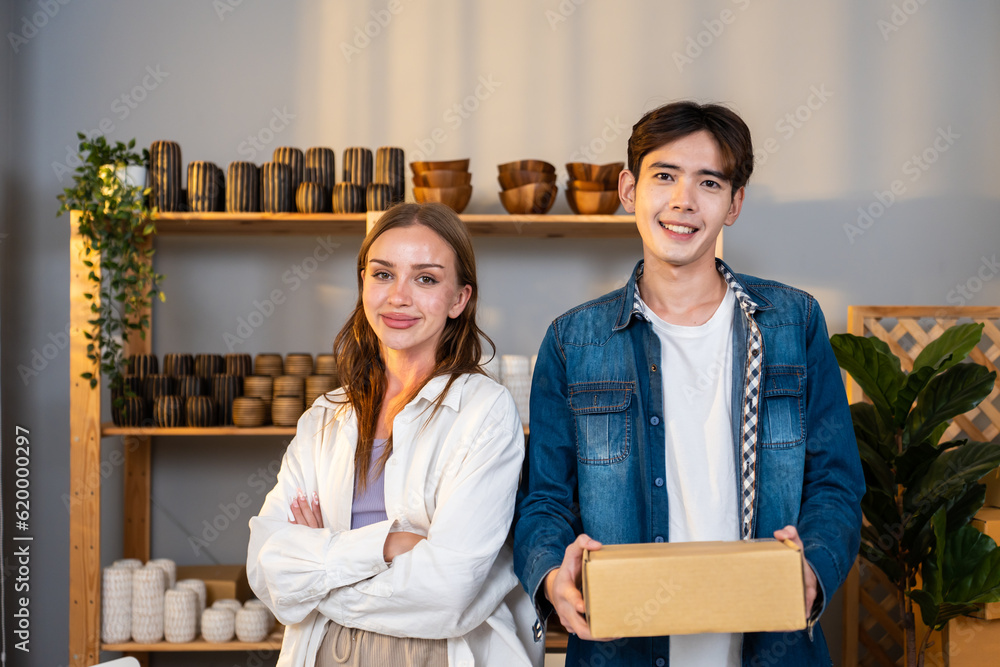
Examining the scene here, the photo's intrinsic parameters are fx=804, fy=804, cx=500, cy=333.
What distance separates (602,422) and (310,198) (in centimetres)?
140

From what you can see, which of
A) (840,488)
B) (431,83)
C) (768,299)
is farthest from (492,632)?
(431,83)

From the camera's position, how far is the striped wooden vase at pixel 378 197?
2318 millimetres

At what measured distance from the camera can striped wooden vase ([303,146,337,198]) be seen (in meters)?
2.42

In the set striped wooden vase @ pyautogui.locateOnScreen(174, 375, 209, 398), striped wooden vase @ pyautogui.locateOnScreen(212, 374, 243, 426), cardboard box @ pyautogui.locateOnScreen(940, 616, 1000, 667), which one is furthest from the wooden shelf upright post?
cardboard box @ pyautogui.locateOnScreen(940, 616, 1000, 667)

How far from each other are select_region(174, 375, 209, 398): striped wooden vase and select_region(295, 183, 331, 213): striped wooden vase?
0.58 metres

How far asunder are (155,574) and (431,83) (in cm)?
176

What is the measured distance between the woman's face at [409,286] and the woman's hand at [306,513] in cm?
29

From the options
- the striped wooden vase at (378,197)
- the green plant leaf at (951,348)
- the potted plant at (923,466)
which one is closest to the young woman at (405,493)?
the striped wooden vase at (378,197)

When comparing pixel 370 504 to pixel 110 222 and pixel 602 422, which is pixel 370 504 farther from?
pixel 110 222

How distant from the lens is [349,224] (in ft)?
8.01

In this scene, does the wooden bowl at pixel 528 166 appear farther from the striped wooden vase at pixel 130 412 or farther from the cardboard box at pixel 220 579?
the cardboard box at pixel 220 579

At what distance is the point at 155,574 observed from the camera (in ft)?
7.44

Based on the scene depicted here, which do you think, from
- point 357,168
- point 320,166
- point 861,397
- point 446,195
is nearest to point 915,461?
point 861,397

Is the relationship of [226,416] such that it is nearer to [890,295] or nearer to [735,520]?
[735,520]
